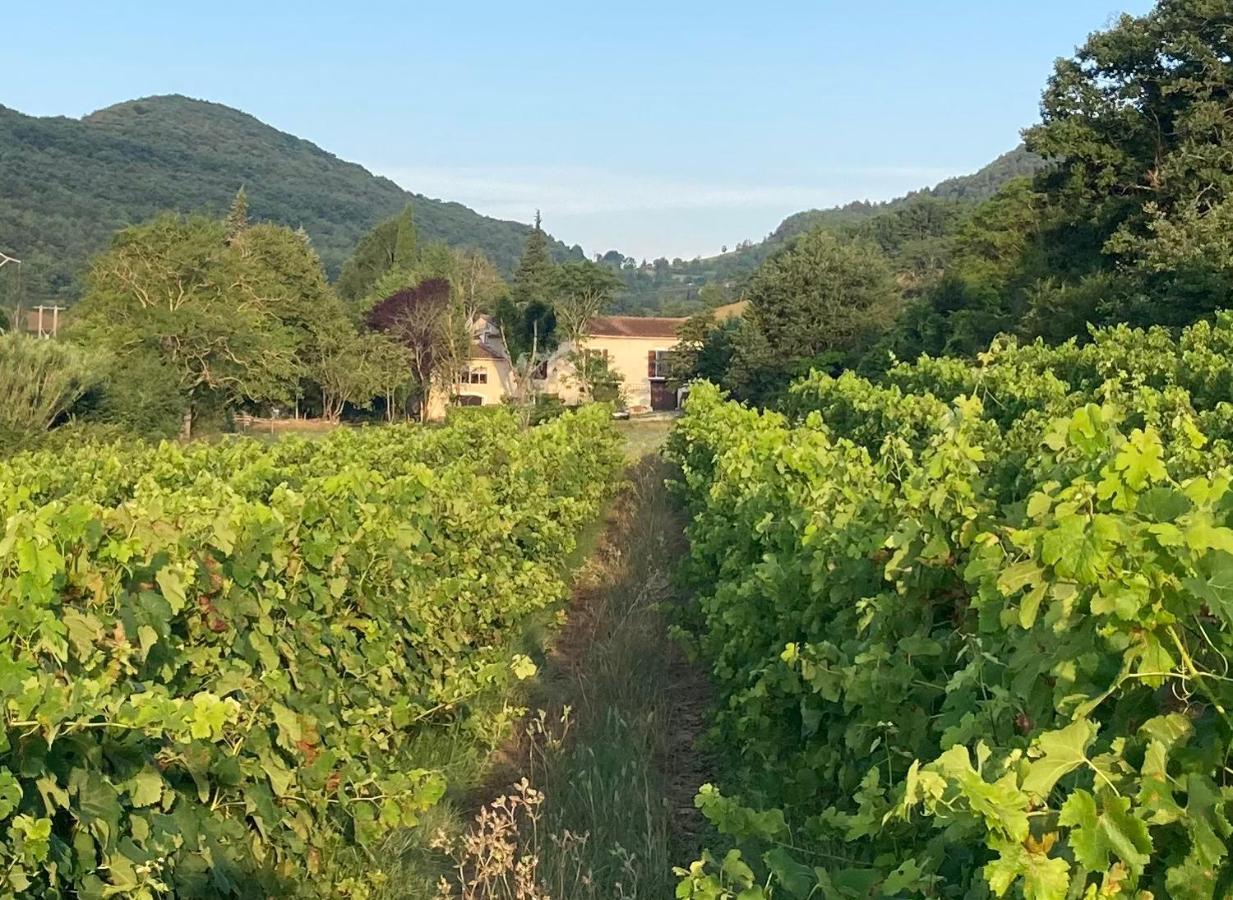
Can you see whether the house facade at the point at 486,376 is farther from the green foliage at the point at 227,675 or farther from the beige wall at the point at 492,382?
the green foliage at the point at 227,675

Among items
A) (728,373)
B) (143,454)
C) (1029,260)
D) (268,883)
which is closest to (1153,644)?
(268,883)

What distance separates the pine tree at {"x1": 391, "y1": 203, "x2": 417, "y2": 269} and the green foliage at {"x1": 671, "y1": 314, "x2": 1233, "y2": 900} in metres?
107

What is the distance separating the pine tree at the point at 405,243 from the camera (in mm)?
109875

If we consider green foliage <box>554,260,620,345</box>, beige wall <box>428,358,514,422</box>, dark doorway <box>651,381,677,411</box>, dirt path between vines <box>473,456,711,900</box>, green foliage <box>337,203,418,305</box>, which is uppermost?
green foliage <box>337,203,418,305</box>

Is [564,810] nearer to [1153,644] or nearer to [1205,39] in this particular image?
[1153,644]

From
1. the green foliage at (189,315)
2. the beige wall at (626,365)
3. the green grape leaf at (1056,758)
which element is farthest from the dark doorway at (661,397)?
the green grape leaf at (1056,758)

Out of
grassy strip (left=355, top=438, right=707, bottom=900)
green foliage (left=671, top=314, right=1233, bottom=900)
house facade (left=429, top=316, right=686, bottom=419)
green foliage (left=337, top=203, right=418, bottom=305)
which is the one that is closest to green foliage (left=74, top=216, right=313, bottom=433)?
house facade (left=429, top=316, right=686, bottom=419)

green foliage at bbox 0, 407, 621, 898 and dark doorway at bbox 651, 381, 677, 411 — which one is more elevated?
green foliage at bbox 0, 407, 621, 898

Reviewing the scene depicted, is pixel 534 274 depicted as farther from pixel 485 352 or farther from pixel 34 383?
pixel 34 383

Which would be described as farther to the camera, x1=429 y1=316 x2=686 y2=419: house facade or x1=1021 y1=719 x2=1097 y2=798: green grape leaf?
x1=429 y1=316 x2=686 y2=419: house facade

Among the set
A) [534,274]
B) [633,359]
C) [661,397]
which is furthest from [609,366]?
[534,274]

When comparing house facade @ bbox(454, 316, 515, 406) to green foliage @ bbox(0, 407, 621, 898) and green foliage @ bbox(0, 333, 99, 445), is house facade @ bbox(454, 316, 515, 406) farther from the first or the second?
green foliage @ bbox(0, 407, 621, 898)

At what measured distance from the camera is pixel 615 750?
6.21 meters

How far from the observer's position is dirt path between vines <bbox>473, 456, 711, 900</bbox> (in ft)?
16.1
